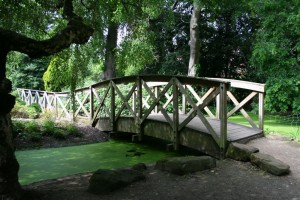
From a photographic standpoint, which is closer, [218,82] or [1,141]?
[1,141]

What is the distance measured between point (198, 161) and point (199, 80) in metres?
2.04

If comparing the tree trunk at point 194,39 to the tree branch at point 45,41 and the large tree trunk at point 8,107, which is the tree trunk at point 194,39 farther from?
the large tree trunk at point 8,107

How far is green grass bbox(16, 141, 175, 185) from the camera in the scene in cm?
660

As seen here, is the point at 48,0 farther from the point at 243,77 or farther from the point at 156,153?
the point at 243,77

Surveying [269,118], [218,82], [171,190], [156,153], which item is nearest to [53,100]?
[156,153]

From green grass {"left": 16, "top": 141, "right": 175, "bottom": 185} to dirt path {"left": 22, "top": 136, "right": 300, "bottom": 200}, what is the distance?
1.36m

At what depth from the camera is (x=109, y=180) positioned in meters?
4.43

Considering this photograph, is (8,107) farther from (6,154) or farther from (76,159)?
(76,159)

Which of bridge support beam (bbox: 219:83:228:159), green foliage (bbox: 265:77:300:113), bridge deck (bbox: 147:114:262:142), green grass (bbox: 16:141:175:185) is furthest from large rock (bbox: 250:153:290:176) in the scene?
green foliage (bbox: 265:77:300:113)

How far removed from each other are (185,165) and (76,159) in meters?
3.61

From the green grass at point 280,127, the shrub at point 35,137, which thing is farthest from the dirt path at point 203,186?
the shrub at point 35,137

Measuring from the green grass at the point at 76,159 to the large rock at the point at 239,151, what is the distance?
214cm

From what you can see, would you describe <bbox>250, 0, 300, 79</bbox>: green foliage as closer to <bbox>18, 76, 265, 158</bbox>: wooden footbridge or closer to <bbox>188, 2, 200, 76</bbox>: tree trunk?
<bbox>18, 76, 265, 158</bbox>: wooden footbridge

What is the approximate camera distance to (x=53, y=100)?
52.2 feet
